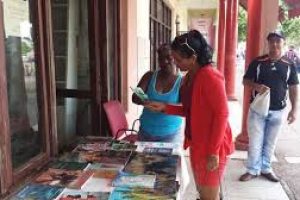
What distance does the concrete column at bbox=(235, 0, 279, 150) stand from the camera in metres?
4.80

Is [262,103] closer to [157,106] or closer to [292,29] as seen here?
[157,106]

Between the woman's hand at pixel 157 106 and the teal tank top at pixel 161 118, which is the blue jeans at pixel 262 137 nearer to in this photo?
the teal tank top at pixel 161 118

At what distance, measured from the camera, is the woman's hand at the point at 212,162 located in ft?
7.11

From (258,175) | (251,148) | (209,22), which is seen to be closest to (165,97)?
(251,148)

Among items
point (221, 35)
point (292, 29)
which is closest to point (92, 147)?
point (221, 35)

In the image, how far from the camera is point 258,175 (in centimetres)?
426

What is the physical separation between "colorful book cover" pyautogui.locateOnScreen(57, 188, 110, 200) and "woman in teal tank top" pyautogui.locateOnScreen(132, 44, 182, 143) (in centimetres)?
129

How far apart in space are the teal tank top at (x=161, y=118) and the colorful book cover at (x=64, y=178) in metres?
1.06

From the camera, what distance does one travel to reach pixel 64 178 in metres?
2.03

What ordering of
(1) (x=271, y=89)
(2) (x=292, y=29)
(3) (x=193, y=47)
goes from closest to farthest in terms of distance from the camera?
(3) (x=193, y=47), (1) (x=271, y=89), (2) (x=292, y=29)

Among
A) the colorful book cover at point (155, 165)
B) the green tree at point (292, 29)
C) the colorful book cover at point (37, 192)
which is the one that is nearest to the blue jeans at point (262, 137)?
the colorful book cover at point (155, 165)

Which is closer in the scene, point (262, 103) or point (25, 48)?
point (25, 48)

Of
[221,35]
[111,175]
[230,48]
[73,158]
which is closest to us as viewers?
[111,175]

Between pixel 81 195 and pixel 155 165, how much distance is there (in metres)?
0.56
